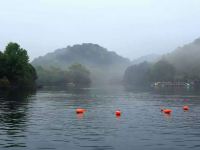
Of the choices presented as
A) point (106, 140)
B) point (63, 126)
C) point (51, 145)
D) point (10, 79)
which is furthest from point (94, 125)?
point (10, 79)

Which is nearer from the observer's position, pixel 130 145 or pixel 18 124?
pixel 130 145

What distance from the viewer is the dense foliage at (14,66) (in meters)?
179

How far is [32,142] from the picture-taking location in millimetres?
37906

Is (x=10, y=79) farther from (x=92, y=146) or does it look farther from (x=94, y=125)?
(x=92, y=146)

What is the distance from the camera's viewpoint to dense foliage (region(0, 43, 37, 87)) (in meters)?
179

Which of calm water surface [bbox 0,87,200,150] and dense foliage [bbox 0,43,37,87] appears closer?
calm water surface [bbox 0,87,200,150]

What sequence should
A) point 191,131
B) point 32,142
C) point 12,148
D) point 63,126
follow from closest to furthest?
point 12,148 < point 32,142 < point 191,131 < point 63,126

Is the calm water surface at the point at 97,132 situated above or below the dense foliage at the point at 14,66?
below

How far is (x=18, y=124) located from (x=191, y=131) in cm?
2121

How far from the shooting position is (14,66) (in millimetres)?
180500

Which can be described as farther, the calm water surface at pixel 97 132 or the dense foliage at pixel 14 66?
the dense foliage at pixel 14 66

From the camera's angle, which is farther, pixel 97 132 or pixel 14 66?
pixel 14 66

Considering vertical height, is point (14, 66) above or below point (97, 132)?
above

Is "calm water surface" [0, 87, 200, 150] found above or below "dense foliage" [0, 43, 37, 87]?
below
